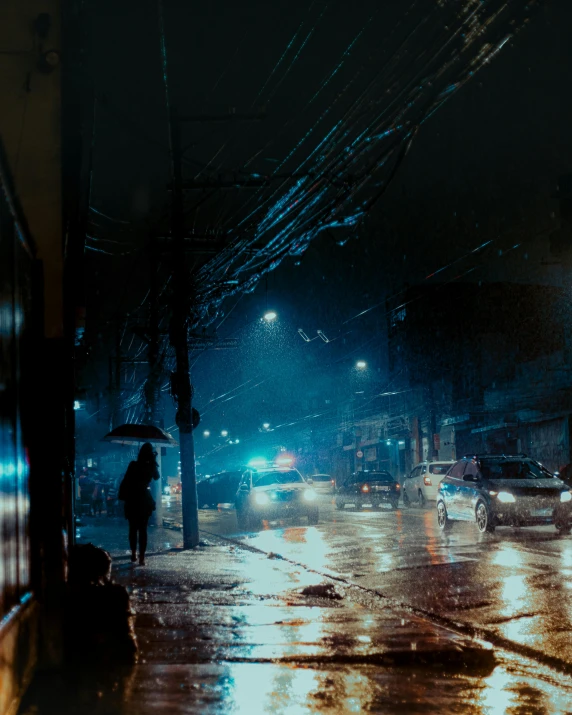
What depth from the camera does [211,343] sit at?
28391 mm

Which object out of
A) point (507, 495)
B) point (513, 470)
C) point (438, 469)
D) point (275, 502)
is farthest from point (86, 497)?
point (507, 495)

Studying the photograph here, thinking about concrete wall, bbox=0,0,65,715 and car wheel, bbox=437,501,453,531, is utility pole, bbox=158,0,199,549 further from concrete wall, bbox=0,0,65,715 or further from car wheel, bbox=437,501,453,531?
concrete wall, bbox=0,0,65,715

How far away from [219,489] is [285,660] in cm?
3529

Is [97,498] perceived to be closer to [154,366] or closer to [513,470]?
[154,366]

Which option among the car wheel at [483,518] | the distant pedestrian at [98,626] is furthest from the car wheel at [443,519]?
the distant pedestrian at [98,626]

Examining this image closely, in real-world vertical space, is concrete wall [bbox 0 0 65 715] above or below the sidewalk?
above

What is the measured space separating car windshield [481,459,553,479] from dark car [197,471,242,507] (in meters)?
22.9

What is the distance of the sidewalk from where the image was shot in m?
4.93

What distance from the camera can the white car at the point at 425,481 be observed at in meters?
31.6

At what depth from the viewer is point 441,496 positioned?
19.7 metres

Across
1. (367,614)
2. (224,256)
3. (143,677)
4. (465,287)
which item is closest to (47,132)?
(143,677)

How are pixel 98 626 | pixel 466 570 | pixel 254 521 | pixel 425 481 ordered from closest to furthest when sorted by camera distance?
1. pixel 98 626
2. pixel 466 570
3. pixel 254 521
4. pixel 425 481

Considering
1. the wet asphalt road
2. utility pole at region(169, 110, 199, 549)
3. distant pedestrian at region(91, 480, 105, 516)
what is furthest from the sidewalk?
distant pedestrian at region(91, 480, 105, 516)

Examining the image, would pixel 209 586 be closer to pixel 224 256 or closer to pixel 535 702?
pixel 535 702
